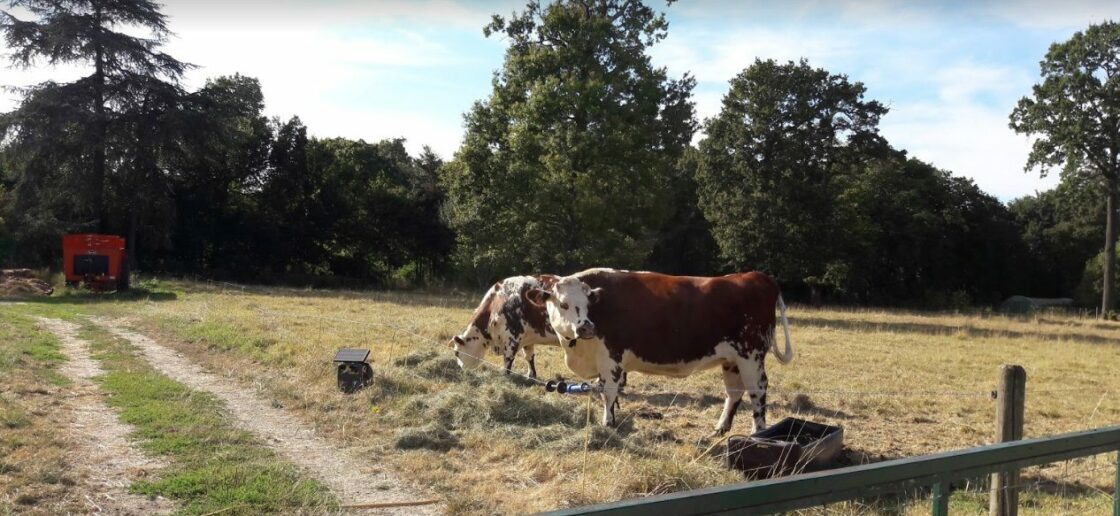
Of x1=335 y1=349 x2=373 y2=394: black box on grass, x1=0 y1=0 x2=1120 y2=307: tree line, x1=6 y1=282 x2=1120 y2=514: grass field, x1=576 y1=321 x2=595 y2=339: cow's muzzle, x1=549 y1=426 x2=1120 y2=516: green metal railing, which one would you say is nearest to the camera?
x1=549 y1=426 x2=1120 y2=516: green metal railing

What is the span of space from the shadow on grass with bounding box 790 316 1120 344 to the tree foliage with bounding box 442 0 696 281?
7798 mm

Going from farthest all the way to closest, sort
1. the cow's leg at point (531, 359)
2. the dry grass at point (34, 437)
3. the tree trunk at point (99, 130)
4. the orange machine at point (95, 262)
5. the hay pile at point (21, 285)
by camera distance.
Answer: the tree trunk at point (99, 130) < the orange machine at point (95, 262) < the hay pile at point (21, 285) < the cow's leg at point (531, 359) < the dry grass at point (34, 437)

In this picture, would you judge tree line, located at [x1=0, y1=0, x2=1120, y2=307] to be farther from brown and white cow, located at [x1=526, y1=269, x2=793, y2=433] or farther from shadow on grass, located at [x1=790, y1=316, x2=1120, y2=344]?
→ brown and white cow, located at [x1=526, y1=269, x2=793, y2=433]

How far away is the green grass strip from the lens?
6.26 meters

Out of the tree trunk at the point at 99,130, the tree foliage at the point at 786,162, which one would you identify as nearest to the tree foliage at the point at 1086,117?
the tree foliage at the point at 786,162

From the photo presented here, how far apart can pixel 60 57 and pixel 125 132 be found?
4.16 metres

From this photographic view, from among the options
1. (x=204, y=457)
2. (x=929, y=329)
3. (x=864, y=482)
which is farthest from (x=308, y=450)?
(x=929, y=329)

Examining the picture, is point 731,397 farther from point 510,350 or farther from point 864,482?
point 864,482

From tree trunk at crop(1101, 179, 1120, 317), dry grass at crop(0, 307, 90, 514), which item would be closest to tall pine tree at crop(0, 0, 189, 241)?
dry grass at crop(0, 307, 90, 514)

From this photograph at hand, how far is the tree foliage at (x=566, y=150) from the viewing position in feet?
104

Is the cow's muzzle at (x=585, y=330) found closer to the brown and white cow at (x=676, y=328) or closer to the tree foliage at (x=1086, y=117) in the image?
the brown and white cow at (x=676, y=328)

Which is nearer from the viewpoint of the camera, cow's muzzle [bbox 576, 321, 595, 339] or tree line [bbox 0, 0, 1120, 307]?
cow's muzzle [bbox 576, 321, 595, 339]

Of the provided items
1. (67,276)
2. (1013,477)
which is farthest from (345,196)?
(1013,477)

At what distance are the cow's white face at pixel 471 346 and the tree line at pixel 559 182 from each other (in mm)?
19022
